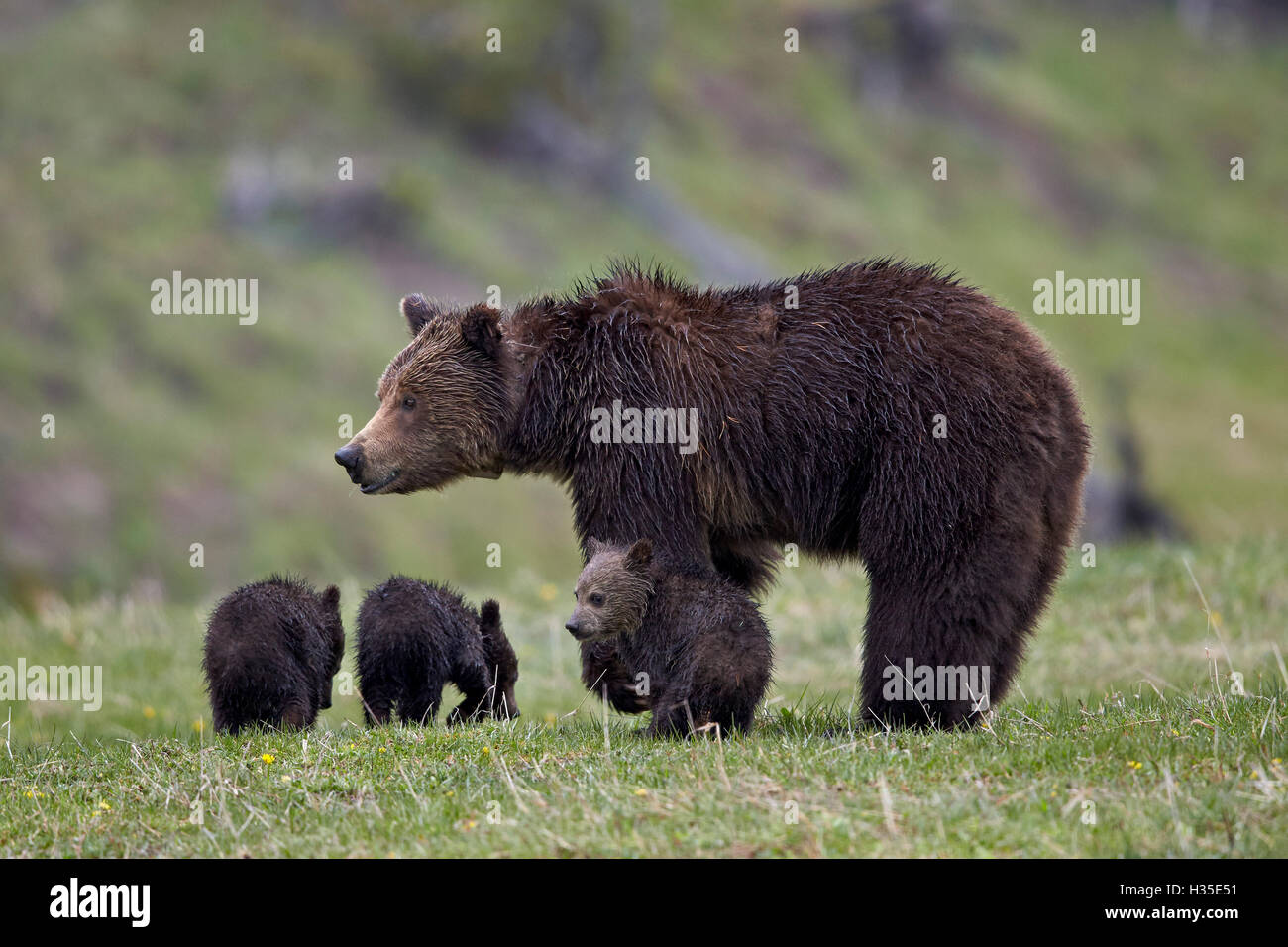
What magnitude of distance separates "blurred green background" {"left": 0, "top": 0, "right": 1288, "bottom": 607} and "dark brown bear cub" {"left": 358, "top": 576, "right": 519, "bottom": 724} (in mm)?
5273

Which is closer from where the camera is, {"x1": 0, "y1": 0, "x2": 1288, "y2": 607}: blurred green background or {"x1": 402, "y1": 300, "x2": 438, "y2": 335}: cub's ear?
{"x1": 402, "y1": 300, "x2": 438, "y2": 335}: cub's ear

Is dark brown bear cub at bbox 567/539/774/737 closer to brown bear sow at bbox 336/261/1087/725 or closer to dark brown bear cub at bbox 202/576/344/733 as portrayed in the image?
brown bear sow at bbox 336/261/1087/725

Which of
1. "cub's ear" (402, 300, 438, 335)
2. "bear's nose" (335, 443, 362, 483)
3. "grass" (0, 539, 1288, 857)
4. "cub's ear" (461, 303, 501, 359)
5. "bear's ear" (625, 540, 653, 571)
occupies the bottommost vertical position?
"grass" (0, 539, 1288, 857)

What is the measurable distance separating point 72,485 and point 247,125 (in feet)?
69.6

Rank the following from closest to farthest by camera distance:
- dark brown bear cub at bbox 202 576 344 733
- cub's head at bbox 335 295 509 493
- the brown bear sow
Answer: the brown bear sow
dark brown bear cub at bbox 202 576 344 733
cub's head at bbox 335 295 509 493

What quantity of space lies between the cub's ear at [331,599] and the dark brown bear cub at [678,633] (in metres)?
1.86

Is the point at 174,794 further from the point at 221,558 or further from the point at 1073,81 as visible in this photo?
the point at 1073,81

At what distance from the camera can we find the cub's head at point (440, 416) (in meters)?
9.27

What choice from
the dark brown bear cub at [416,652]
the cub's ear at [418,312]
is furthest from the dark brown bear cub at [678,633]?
the cub's ear at [418,312]

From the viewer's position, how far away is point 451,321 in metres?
9.66

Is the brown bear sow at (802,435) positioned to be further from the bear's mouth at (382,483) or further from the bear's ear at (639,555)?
the bear's ear at (639,555)

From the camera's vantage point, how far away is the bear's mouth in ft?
30.5

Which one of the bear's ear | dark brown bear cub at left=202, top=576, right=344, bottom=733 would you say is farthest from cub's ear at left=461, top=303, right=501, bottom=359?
dark brown bear cub at left=202, top=576, right=344, bottom=733

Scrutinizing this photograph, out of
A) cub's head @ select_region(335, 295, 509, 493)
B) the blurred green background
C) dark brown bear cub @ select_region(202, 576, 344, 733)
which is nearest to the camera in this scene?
dark brown bear cub @ select_region(202, 576, 344, 733)
